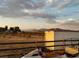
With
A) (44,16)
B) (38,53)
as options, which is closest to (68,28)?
(44,16)

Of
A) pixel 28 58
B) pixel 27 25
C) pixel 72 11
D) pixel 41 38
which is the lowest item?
pixel 28 58

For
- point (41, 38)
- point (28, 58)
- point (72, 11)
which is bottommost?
point (28, 58)

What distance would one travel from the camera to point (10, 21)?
7.20ft

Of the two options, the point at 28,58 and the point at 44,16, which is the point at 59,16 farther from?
the point at 28,58

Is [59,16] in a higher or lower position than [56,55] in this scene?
higher

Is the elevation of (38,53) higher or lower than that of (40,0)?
lower

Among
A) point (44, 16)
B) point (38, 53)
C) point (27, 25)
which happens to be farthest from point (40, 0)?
point (38, 53)

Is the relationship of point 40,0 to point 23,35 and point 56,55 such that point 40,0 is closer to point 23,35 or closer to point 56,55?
point 23,35

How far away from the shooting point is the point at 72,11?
2246 mm

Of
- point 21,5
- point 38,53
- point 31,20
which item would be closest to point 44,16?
point 31,20

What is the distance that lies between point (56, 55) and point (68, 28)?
35cm

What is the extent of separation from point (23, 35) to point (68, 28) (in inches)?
21.0

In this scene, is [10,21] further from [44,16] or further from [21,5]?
[44,16]

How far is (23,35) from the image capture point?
223 cm
